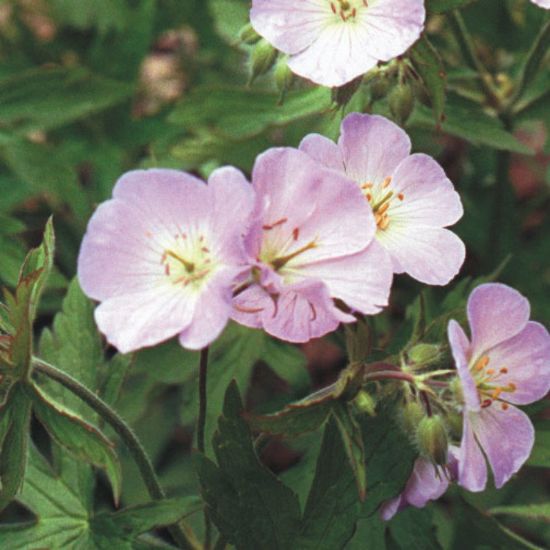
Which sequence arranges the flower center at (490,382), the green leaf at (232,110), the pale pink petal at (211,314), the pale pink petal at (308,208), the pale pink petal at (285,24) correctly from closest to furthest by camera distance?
the pale pink petal at (211,314) → the pale pink petal at (308,208) → the flower center at (490,382) → the pale pink petal at (285,24) → the green leaf at (232,110)

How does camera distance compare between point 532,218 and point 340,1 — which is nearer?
point 340,1

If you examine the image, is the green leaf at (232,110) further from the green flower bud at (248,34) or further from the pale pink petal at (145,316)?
the pale pink petal at (145,316)

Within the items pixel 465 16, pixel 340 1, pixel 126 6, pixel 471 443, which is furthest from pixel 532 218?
pixel 471 443

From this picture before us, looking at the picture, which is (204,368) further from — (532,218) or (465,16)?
(532,218)

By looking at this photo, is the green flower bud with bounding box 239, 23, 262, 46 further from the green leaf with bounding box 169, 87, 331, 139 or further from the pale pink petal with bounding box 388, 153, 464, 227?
the green leaf with bounding box 169, 87, 331, 139

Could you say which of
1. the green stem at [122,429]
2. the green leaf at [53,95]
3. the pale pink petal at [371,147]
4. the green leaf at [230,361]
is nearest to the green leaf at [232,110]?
the green leaf at [53,95]

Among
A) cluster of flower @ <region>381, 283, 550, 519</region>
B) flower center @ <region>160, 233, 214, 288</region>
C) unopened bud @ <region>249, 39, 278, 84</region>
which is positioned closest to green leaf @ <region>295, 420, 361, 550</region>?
cluster of flower @ <region>381, 283, 550, 519</region>
